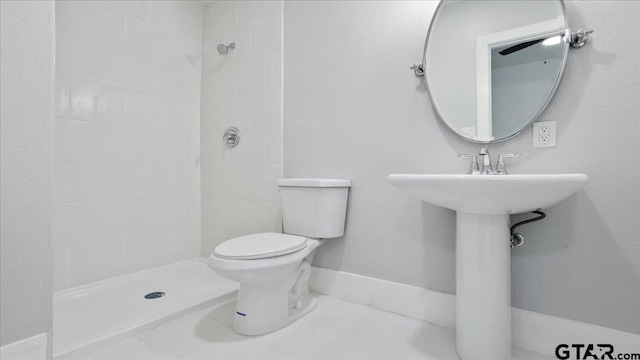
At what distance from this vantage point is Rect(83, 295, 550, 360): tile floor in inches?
47.3

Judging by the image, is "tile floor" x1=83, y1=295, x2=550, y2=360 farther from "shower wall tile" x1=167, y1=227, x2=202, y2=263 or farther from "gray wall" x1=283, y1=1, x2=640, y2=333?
"shower wall tile" x1=167, y1=227, x2=202, y2=263

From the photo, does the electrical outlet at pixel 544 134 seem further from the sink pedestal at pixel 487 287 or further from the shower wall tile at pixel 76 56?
the shower wall tile at pixel 76 56

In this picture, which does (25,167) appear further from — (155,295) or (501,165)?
(501,165)

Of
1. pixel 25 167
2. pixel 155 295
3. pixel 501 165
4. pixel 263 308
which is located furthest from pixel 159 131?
pixel 501 165

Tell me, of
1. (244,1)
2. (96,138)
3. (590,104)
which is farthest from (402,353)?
(244,1)

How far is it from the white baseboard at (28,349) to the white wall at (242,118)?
120 centimetres

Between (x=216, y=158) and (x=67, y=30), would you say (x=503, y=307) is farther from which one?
(x=67, y=30)

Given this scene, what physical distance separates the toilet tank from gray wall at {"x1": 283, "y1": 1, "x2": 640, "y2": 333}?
0.30 feet

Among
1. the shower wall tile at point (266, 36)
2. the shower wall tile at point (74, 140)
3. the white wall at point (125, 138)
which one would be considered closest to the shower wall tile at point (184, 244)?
the white wall at point (125, 138)

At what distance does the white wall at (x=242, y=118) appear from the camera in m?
2.01

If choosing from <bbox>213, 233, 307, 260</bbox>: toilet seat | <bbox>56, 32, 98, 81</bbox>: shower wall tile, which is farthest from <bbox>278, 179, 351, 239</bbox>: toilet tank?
<bbox>56, 32, 98, 81</bbox>: shower wall tile

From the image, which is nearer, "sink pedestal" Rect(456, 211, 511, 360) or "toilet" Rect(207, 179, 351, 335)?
"sink pedestal" Rect(456, 211, 511, 360)

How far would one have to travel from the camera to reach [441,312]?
143 centimetres

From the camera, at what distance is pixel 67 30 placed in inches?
67.7
